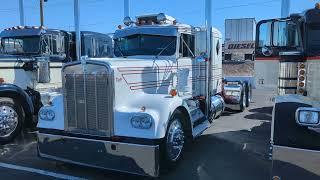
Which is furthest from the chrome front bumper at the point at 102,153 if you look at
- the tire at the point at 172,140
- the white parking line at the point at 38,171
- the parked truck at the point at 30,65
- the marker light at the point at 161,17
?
the marker light at the point at 161,17

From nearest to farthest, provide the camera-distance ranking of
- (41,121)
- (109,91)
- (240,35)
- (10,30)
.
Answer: (109,91) → (41,121) → (10,30) → (240,35)

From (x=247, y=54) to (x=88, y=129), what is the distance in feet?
110

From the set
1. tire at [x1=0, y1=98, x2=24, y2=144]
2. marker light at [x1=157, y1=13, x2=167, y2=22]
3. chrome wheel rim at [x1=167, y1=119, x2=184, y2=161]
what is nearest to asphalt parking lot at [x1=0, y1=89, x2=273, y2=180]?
tire at [x1=0, y1=98, x2=24, y2=144]

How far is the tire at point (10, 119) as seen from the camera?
7.81 m

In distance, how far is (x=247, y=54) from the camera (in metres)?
37.2

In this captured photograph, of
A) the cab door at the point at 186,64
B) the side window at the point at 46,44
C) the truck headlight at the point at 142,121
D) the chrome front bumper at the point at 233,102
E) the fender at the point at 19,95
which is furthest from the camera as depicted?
A: the chrome front bumper at the point at 233,102

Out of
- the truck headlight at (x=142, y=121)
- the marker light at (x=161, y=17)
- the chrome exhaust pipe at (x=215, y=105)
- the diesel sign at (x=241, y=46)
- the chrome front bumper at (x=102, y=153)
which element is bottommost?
the chrome front bumper at (x=102, y=153)

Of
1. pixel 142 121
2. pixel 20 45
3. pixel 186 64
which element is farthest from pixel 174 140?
pixel 20 45

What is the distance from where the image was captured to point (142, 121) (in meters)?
5.11

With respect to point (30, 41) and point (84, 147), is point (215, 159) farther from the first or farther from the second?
point (30, 41)

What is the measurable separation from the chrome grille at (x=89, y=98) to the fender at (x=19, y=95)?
294 cm

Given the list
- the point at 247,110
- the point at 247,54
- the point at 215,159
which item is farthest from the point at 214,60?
the point at 247,54

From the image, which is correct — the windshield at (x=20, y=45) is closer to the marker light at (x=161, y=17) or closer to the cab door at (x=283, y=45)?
the marker light at (x=161, y=17)

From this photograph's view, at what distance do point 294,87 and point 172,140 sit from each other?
260cm
